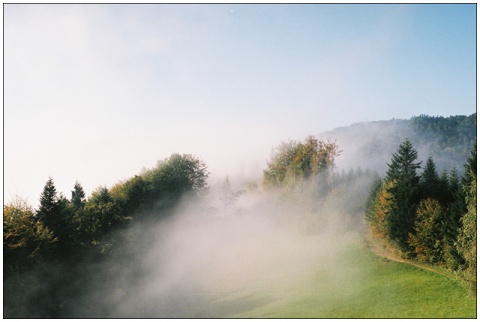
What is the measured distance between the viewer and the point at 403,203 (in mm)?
36562

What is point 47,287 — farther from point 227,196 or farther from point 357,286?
point 227,196

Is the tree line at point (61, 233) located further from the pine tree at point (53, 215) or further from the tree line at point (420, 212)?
the tree line at point (420, 212)

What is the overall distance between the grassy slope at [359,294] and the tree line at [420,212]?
7.65 ft

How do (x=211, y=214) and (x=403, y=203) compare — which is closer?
(x=403, y=203)

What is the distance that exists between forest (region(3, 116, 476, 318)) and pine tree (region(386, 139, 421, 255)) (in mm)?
98

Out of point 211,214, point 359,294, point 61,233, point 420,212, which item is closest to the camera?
point 359,294

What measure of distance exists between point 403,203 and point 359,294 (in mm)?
12718

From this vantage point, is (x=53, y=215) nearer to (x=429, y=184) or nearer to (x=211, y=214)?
(x=211, y=214)

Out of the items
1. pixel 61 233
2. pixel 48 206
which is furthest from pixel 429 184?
pixel 48 206

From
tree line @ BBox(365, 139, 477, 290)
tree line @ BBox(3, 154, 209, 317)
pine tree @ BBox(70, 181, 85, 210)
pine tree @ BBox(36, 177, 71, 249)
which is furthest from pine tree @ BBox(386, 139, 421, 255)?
pine tree @ BBox(70, 181, 85, 210)

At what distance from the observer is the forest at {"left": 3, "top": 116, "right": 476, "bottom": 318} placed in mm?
24969

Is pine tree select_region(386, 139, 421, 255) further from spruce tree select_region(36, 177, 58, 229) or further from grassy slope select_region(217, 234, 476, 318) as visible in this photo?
spruce tree select_region(36, 177, 58, 229)

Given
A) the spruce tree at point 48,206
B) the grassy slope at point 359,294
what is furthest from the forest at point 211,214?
the grassy slope at point 359,294

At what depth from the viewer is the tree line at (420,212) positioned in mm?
30641
